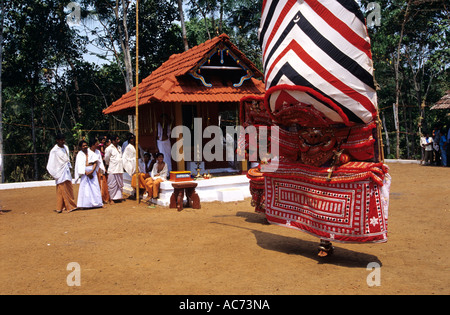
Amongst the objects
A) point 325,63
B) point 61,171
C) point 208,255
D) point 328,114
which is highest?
point 325,63

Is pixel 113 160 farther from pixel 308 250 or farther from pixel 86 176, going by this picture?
pixel 308 250

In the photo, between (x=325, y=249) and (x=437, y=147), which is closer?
(x=325, y=249)

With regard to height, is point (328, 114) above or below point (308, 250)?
above

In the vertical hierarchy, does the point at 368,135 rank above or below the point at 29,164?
above

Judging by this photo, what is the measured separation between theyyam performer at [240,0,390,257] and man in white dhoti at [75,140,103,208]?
248 inches

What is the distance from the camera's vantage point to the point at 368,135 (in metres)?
4.53

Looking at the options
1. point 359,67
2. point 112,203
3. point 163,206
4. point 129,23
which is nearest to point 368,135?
point 359,67

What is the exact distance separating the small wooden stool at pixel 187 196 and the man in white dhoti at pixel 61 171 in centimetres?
267

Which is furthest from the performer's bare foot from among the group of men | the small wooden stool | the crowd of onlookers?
the crowd of onlookers

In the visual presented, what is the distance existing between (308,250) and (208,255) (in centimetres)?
151

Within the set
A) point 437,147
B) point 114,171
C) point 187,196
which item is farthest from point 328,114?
point 437,147

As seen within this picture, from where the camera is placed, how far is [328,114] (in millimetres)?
4570

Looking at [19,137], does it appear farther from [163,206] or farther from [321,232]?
[321,232]

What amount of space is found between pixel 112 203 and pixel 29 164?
1254 cm
